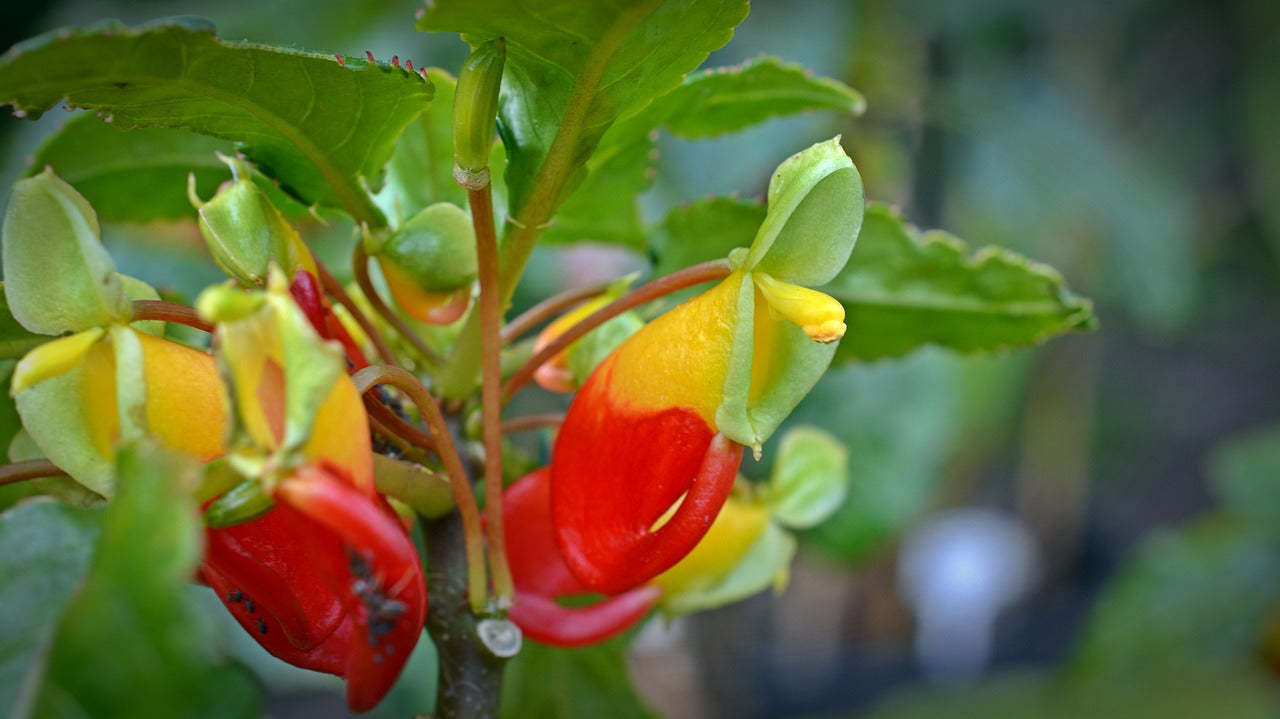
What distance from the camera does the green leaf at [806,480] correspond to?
0.38 meters

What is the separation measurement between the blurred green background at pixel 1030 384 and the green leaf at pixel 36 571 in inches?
14.9

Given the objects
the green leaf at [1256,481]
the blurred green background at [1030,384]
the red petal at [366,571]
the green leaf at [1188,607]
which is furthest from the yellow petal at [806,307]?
the green leaf at [1256,481]

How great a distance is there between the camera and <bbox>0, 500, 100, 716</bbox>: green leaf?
214 mm

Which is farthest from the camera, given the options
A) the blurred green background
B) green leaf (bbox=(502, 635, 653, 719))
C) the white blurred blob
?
the white blurred blob

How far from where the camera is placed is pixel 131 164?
0.39 metres

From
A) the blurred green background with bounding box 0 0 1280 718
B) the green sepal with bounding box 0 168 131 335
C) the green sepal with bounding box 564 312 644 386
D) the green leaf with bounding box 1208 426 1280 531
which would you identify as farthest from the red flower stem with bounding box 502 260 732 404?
the green leaf with bounding box 1208 426 1280 531

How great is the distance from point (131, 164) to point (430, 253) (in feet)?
0.54

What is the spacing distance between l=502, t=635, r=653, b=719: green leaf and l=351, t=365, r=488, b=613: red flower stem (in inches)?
6.5

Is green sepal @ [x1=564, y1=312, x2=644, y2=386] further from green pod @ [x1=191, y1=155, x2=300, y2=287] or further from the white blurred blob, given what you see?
the white blurred blob

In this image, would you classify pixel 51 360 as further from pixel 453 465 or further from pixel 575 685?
pixel 575 685

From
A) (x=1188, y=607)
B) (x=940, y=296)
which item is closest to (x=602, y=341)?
(x=940, y=296)

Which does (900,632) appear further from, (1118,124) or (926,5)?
(926,5)

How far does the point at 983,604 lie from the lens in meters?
1.80

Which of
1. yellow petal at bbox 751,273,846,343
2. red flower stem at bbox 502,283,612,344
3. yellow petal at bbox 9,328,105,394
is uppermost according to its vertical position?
yellow petal at bbox 751,273,846,343
